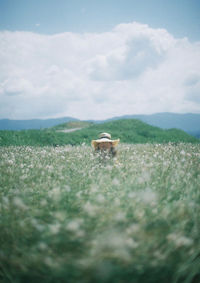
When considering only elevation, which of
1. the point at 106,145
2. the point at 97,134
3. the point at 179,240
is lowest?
the point at 179,240

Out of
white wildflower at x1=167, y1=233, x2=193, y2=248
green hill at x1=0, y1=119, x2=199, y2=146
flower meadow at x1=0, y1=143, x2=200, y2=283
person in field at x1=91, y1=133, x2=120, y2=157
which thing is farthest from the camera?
green hill at x1=0, y1=119, x2=199, y2=146

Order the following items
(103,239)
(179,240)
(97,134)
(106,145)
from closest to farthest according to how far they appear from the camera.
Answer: (103,239) < (179,240) < (106,145) < (97,134)

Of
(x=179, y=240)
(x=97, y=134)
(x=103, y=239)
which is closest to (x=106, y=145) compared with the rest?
(x=179, y=240)

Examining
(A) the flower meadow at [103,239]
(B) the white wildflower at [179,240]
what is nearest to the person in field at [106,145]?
(A) the flower meadow at [103,239]

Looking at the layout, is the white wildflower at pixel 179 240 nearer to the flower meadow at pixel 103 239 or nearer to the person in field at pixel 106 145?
the flower meadow at pixel 103 239

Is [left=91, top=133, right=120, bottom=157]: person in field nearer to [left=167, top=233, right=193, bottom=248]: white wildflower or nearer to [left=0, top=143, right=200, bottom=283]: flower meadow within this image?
[left=0, top=143, right=200, bottom=283]: flower meadow

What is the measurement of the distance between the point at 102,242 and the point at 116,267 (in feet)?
0.87

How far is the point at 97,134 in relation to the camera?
64.8 feet

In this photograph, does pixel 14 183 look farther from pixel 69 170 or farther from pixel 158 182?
pixel 158 182

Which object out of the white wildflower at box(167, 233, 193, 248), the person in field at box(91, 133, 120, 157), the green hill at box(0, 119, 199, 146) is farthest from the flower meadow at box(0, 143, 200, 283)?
the green hill at box(0, 119, 199, 146)

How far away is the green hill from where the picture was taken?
1439cm

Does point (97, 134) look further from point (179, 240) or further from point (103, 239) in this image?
point (103, 239)

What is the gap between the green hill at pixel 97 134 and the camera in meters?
14.4

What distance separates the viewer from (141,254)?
2.34m
